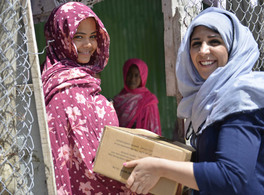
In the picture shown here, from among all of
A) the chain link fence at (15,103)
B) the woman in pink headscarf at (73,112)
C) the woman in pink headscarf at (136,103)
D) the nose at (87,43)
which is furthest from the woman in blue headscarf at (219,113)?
the woman in pink headscarf at (136,103)

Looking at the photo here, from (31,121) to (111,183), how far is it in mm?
564

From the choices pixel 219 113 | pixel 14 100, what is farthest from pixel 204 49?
pixel 14 100

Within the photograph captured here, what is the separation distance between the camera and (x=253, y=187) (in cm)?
127

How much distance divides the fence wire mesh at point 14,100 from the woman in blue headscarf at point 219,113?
1.83 ft

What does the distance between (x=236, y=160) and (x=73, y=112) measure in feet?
3.02

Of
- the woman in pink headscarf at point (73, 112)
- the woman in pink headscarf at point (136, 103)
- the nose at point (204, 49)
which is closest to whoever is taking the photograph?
the nose at point (204, 49)

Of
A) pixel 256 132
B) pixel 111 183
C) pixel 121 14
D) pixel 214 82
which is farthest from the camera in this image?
pixel 121 14

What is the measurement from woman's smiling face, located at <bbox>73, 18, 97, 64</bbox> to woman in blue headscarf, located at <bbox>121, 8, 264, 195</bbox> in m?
0.68

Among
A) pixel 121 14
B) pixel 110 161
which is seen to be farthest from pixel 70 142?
pixel 121 14

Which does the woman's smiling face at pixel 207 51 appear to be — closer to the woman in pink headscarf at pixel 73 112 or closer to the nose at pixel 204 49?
the nose at pixel 204 49

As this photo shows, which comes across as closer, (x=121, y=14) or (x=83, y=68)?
(x=83, y=68)

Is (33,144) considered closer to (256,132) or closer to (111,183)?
(111,183)

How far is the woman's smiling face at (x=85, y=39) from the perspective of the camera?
1.95 meters

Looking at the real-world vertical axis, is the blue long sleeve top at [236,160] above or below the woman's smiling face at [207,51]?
below
